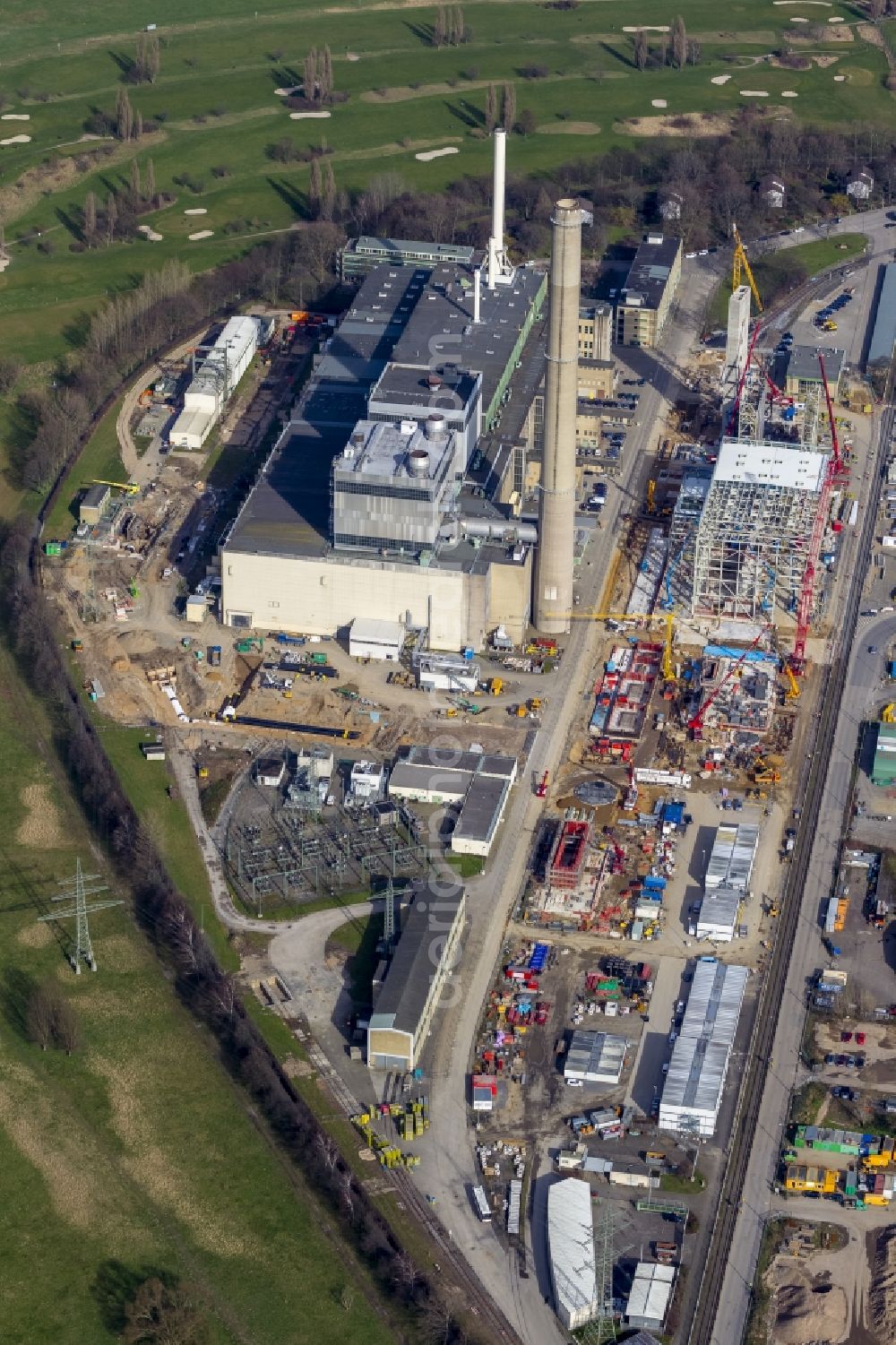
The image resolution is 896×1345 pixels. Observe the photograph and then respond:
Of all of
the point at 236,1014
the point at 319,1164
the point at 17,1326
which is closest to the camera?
the point at 17,1326

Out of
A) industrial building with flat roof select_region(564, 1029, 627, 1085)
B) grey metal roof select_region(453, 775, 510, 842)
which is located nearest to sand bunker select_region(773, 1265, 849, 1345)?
industrial building with flat roof select_region(564, 1029, 627, 1085)

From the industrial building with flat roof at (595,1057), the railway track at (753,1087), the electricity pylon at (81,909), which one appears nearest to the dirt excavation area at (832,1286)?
the railway track at (753,1087)

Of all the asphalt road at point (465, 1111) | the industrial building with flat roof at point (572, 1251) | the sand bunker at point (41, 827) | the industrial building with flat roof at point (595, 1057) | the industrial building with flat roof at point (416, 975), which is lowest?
the sand bunker at point (41, 827)

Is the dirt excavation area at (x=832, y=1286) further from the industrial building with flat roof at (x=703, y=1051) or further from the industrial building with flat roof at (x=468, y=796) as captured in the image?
the industrial building with flat roof at (x=468, y=796)

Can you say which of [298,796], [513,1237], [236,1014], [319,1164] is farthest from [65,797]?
[513,1237]

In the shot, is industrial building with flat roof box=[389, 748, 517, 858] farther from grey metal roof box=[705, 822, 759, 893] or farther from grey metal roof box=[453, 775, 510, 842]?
grey metal roof box=[705, 822, 759, 893]

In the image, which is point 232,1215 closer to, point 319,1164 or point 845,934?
point 319,1164
